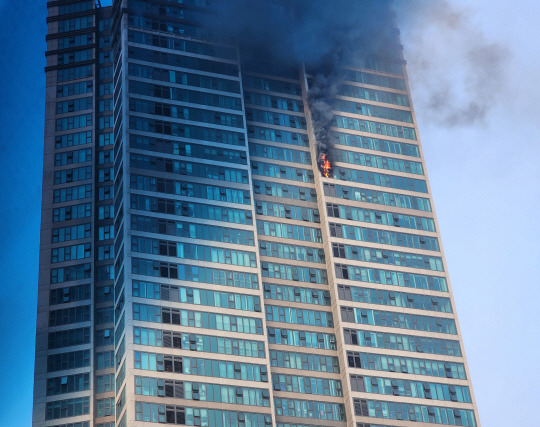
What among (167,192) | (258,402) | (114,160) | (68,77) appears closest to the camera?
(258,402)

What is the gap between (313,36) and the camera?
18525 centimetres

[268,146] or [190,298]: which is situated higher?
[268,146]

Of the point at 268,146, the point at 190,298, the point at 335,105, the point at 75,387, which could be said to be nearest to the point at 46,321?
the point at 75,387

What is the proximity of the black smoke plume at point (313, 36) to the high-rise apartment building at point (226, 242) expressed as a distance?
101 cm

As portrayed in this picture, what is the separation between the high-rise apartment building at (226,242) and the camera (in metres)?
147

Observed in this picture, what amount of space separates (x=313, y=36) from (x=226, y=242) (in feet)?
159

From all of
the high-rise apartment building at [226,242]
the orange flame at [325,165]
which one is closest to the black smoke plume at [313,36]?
the high-rise apartment building at [226,242]

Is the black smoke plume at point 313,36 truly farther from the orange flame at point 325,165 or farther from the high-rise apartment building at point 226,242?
the orange flame at point 325,165

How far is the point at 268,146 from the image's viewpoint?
172 m

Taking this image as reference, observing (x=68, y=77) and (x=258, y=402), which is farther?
(x=68, y=77)

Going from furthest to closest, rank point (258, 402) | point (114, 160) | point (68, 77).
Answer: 1. point (68, 77)
2. point (114, 160)
3. point (258, 402)

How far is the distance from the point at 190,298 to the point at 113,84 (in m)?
48.2

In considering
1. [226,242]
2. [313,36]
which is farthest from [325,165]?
[313,36]

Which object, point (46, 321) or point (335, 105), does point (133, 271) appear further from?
point (335, 105)
